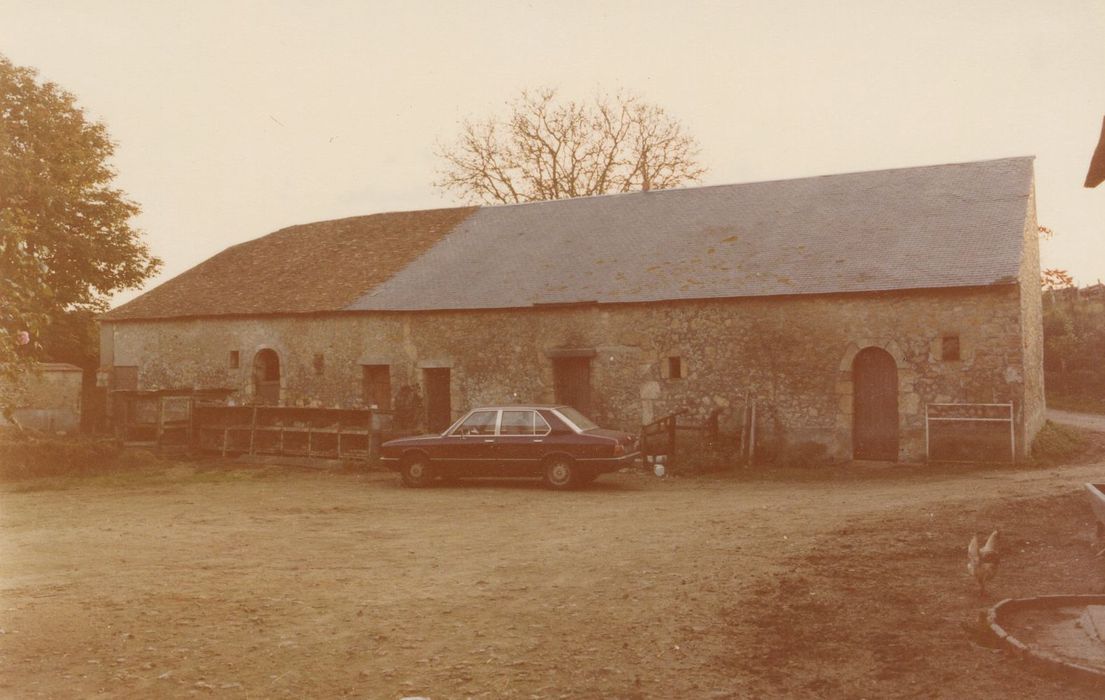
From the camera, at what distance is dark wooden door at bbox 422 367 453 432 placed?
23844 millimetres

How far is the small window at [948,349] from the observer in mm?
18625

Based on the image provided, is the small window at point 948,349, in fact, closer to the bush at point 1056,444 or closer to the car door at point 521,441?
the bush at point 1056,444

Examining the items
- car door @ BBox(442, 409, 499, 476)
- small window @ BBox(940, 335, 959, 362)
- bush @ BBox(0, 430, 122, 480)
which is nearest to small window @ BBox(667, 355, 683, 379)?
small window @ BBox(940, 335, 959, 362)

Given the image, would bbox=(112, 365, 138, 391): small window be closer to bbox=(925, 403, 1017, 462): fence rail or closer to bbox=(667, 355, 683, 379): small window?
bbox=(667, 355, 683, 379): small window

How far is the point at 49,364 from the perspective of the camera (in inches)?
1160

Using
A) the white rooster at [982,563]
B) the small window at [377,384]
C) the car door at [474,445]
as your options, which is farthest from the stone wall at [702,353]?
the white rooster at [982,563]

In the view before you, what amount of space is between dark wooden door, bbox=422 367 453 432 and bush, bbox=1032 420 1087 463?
41.3 feet

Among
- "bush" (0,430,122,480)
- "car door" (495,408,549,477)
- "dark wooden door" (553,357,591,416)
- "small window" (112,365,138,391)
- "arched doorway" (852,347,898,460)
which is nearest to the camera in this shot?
"car door" (495,408,549,477)

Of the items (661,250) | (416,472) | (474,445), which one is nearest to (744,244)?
(661,250)

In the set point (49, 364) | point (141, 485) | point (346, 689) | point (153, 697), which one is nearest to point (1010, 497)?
point (346, 689)

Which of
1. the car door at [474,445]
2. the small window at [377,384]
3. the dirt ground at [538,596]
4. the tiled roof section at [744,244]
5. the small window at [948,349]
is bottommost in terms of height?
the dirt ground at [538,596]

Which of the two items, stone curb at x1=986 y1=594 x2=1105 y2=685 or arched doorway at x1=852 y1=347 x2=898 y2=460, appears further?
arched doorway at x1=852 y1=347 x2=898 y2=460

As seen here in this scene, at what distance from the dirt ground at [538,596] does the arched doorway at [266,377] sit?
37.2 feet

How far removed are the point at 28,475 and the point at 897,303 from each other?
56.1 ft
